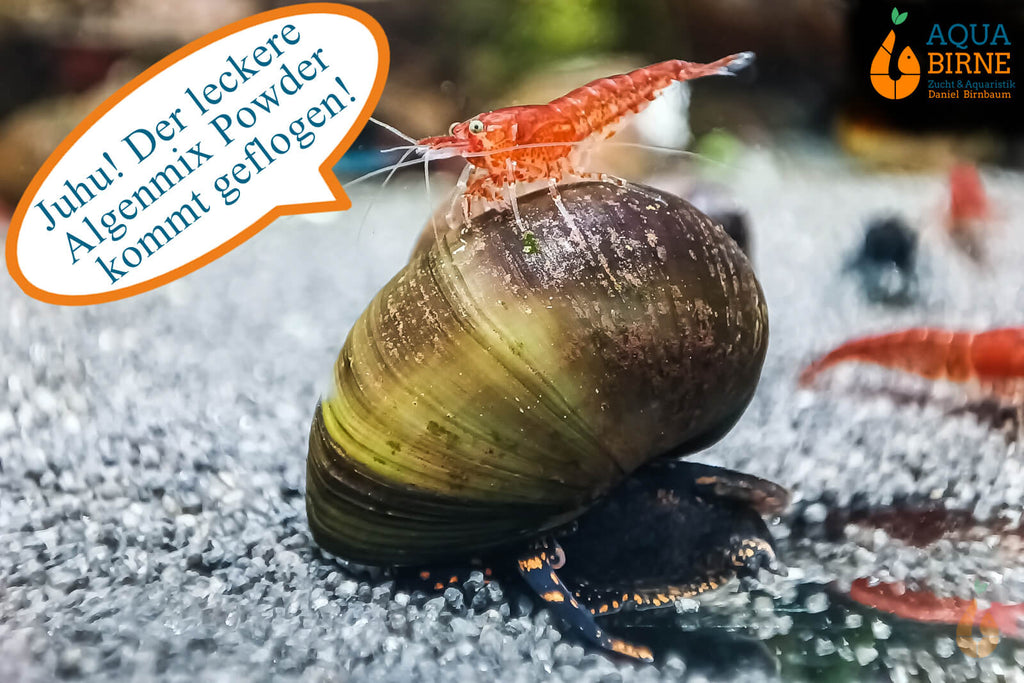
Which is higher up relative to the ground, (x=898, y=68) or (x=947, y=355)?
(x=898, y=68)

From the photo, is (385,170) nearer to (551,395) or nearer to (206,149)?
(206,149)

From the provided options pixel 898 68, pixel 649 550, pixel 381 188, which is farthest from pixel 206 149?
pixel 898 68

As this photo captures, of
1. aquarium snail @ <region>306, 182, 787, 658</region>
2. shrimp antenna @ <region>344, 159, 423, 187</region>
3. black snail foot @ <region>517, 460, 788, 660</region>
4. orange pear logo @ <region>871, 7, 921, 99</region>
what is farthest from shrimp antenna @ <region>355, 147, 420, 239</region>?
orange pear logo @ <region>871, 7, 921, 99</region>

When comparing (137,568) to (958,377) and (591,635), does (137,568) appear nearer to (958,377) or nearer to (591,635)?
(591,635)

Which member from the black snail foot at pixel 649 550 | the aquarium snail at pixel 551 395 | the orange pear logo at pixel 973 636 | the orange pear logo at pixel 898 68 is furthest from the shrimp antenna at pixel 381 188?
the orange pear logo at pixel 973 636

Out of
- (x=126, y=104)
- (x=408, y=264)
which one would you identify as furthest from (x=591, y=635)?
(x=126, y=104)

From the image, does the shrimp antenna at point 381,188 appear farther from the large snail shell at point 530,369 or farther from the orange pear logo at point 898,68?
the orange pear logo at point 898,68

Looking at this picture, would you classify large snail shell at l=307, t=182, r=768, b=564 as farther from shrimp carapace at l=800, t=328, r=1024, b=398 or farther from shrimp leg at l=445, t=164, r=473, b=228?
shrimp carapace at l=800, t=328, r=1024, b=398
